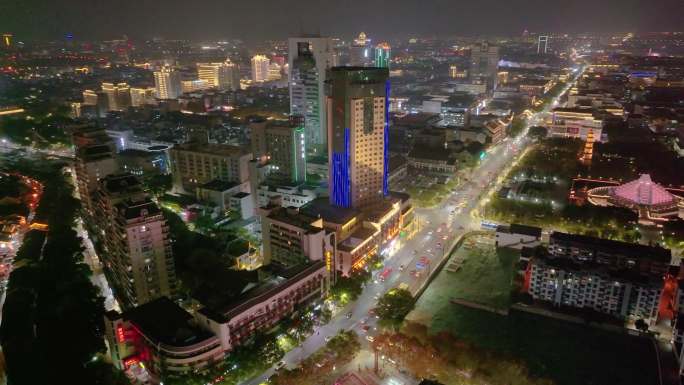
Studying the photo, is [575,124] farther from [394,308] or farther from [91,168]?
[91,168]

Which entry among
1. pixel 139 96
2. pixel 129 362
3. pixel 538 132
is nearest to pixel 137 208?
pixel 129 362

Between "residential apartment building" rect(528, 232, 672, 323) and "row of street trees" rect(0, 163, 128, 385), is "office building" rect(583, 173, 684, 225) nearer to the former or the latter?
"residential apartment building" rect(528, 232, 672, 323)

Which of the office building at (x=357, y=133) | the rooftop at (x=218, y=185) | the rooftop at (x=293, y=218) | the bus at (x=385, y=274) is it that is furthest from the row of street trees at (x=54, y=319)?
the office building at (x=357, y=133)

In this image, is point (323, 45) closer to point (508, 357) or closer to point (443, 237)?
point (443, 237)

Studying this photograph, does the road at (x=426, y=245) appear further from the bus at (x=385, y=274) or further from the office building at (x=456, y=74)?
the office building at (x=456, y=74)

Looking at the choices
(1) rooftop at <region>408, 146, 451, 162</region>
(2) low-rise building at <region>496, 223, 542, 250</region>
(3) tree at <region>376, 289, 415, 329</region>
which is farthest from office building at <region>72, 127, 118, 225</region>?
(1) rooftop at <region>408, 146, 451, 162</region>
